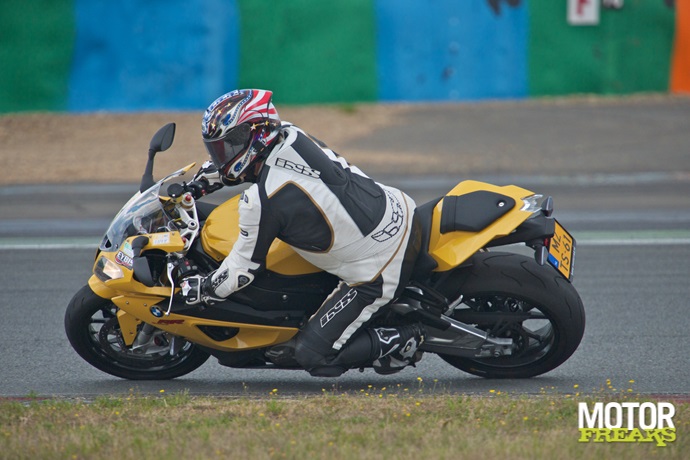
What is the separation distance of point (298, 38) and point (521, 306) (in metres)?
9.37

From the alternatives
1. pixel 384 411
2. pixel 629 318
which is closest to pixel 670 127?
pixel 629 318

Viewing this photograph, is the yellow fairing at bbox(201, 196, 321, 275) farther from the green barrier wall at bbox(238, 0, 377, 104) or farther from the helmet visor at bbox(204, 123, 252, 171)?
the green barrier wall at bbox(238, 0, 377, 104)

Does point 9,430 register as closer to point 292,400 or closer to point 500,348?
point 292,400

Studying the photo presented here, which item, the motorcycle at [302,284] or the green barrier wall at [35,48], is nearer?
the motorcycle at [302,284]

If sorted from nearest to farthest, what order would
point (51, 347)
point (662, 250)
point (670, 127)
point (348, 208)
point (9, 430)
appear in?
point (9, 430) → point (348, 208) → point (51, 347) → point (662, 250) → point (670, 127)

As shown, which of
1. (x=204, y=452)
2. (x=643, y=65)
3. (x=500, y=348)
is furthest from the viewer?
(x=643, y=65)

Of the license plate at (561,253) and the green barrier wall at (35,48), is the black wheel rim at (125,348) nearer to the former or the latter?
the license plate at (561,253)

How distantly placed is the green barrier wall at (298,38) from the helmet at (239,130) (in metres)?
9.25

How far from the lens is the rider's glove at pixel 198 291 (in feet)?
16.5

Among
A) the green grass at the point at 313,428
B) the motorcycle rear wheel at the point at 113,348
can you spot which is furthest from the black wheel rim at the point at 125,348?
the green grass at the point at 313,428

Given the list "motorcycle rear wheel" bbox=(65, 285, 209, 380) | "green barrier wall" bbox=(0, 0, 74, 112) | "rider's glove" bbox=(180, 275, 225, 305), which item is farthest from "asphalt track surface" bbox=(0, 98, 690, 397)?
"green barrier wall" bbox=(0, 0, 74, 112)

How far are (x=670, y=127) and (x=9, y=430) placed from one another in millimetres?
10822

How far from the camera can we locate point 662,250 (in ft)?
27.8

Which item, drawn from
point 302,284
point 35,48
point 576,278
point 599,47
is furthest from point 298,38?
point 302,284
